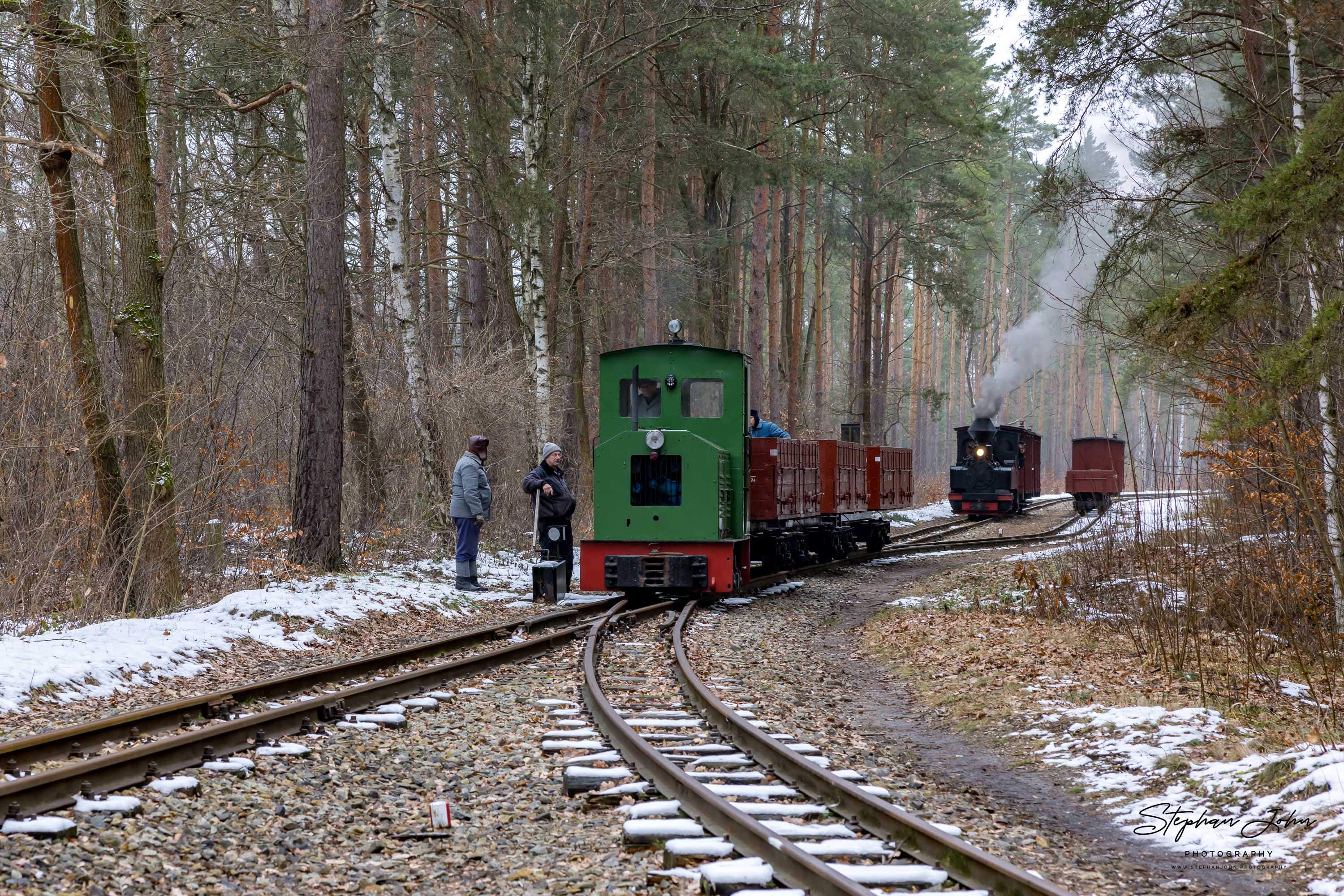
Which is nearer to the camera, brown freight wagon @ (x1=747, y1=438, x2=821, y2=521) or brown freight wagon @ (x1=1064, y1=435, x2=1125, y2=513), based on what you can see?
brown freight wagon @ (x1=747, y1=438, x2=821, y2=521)

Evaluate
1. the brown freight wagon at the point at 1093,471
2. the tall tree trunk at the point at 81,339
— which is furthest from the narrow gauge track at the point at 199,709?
the brown freight wagon at the point at 1093,471

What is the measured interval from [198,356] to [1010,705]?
1068 cm

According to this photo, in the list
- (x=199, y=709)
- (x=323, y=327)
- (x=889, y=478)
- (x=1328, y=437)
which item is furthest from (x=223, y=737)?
(x=889, y=478)

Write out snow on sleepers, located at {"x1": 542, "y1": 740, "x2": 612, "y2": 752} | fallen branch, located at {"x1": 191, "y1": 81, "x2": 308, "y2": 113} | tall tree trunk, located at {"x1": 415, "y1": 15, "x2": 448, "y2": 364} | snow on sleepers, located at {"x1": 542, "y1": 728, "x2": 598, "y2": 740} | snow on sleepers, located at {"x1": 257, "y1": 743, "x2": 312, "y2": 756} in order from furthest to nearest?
tall tree trunk, located at {"x1": 415, "y1": 15, "x2": 448, "y2": 364}
fallen branch, located at {"x1": 191, "y1": 81, "x2": 308, "y2": 113}
snow on sleepers, located at {"x1": 542, "y1": 728, "x2": 598, "y2": 740}
snow on sleepers, located at {"x1": 542, "y1": 740, "x2": 612, "y2": 752}
snow on sleepers, located at {"x1": 257, "y1": 743, "x2": 312, "y2": 756}

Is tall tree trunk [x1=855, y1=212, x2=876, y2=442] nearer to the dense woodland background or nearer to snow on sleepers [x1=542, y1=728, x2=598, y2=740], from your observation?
the dense woodland background

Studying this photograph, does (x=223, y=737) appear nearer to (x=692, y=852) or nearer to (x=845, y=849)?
(x=692, y=852)

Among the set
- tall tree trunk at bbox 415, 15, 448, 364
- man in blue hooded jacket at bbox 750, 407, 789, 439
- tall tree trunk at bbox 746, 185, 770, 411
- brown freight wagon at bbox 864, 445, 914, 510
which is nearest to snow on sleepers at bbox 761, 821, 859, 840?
man in blue hooded jacket at bbox 750, 407, 789, 439

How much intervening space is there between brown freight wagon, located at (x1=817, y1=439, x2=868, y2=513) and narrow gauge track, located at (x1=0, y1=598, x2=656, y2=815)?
959 cm

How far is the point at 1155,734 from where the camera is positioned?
7133mm

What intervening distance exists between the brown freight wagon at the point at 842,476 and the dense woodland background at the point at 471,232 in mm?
4582

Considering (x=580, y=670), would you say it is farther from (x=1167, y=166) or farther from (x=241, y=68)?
(x=1167, y=166)

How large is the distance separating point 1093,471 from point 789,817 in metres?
34.3

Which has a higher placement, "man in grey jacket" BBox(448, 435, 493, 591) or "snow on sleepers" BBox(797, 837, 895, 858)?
"man in grey jacket" BBox(448, 435, 493, 591)

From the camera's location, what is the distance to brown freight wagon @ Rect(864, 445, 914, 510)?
22672 millimetres
